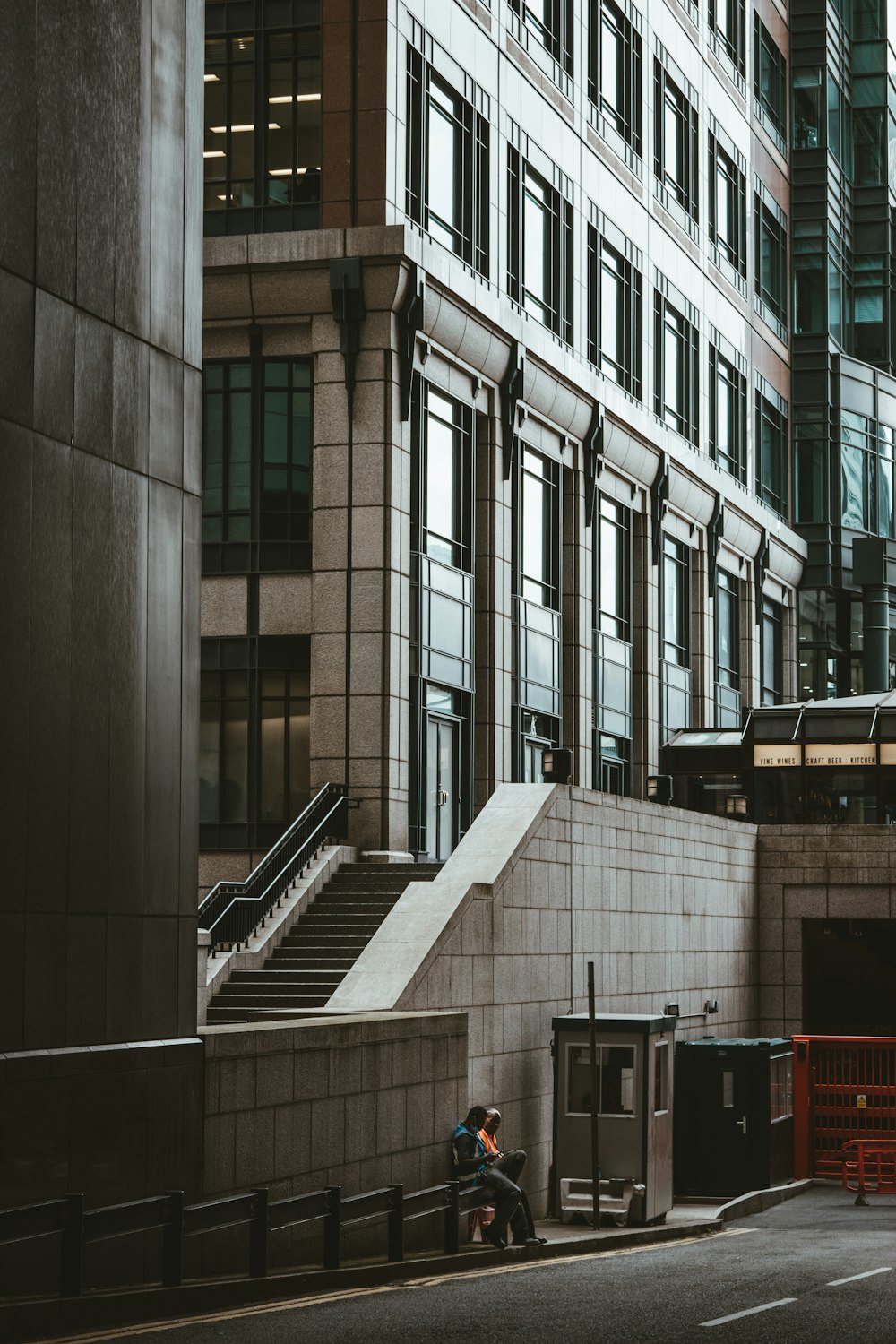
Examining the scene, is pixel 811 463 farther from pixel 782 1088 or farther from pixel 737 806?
pixel 782 1088

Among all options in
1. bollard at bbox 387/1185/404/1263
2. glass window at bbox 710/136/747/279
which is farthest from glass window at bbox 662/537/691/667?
bollard at bbox 387/1185/404/1263

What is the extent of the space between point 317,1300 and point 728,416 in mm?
41398

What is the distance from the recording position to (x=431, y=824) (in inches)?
1315

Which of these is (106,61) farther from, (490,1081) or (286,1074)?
(490,1081)

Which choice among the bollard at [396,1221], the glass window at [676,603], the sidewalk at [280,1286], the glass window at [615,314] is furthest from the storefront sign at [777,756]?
the bollard at [396,1221]

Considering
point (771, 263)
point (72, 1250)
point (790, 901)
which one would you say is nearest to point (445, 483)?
point (790, 901)

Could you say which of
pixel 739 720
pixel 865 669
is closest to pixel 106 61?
pixel 739 720

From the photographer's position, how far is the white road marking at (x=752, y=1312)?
13781mm

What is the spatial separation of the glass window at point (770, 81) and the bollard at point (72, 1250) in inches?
1986

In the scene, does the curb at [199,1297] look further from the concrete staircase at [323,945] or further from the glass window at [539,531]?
the glass window at [539,531]

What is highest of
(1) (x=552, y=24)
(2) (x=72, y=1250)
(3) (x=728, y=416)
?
(1) (x=552, y=24)

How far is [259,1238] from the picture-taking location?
14.6 m

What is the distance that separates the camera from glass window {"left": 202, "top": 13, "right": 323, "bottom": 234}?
32.1 metres

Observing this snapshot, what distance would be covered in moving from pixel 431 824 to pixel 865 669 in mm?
30165
